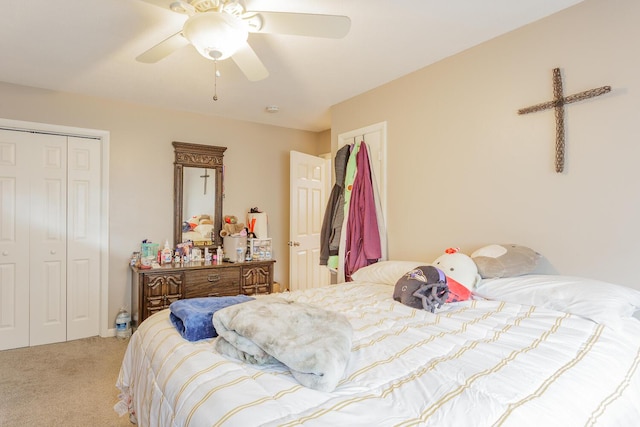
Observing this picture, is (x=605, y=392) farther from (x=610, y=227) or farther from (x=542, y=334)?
(x=610, y=227)

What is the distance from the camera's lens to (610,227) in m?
1.76

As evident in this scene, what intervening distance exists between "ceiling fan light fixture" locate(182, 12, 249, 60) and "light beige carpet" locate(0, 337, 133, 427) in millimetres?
2162

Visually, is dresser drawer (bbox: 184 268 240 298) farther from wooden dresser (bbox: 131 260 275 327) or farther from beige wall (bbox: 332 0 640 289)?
beige wall (bbox: 332 0 640 289)

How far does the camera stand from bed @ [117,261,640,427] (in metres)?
0.88

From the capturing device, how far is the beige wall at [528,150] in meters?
1.74

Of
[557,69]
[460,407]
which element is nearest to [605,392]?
[460,407]

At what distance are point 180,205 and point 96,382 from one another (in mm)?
1828

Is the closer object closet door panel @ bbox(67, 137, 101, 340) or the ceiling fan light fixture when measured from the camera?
the ceiling fan light fixture

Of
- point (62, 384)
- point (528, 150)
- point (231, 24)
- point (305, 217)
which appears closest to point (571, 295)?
point (528, 150)

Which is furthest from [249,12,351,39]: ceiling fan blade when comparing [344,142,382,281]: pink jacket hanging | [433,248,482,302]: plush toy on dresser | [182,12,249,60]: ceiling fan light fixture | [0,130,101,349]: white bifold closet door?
[0,130,101,349]: white bifold closet door

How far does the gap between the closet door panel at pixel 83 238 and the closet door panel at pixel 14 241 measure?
1.05 ft

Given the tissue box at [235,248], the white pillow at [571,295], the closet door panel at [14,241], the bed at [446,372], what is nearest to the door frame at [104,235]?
Answer: the closet door panel at [14,241]

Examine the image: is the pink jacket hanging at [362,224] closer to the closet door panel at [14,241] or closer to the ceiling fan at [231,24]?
the ceiling fan at [231,24]

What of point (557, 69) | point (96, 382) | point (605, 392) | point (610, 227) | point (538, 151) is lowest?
point (96, 382)
